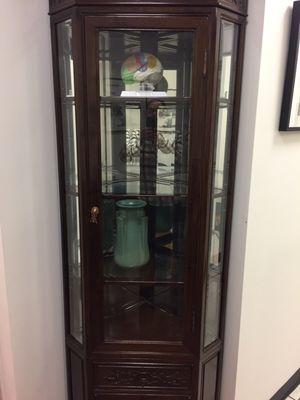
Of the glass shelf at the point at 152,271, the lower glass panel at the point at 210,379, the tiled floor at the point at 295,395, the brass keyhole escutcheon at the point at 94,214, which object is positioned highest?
the brass keyhole escutcheon at the point at 94,214

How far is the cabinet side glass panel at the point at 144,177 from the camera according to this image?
4.25 ft

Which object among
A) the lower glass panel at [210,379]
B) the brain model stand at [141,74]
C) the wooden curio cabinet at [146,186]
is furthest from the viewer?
the lower glass panel at [210,379]

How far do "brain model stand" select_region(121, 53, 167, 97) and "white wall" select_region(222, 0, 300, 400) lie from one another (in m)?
0.34

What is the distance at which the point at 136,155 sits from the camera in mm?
1454

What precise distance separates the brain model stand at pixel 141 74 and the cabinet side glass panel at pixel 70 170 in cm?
21

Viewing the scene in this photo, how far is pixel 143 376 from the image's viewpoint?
151 centimetres

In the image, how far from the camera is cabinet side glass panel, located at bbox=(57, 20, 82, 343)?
1285mm

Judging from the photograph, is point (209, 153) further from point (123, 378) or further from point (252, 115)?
point (123, 378)

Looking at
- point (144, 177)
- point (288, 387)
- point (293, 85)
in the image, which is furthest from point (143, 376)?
point (293, 85)

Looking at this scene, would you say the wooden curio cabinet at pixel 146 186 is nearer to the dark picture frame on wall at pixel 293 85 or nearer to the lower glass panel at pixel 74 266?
the lower glass panel at pixel 74 266

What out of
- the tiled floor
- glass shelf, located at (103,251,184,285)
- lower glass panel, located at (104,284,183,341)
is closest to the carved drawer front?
lower glass panel, located at (104,284,183,341)

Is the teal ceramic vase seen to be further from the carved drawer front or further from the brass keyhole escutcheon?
the carved drawer front

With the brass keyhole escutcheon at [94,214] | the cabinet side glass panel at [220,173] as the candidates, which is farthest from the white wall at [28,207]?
the cabinet side glass panel at [220,173]

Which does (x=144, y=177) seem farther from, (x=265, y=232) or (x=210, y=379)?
(x=210, y=379)
